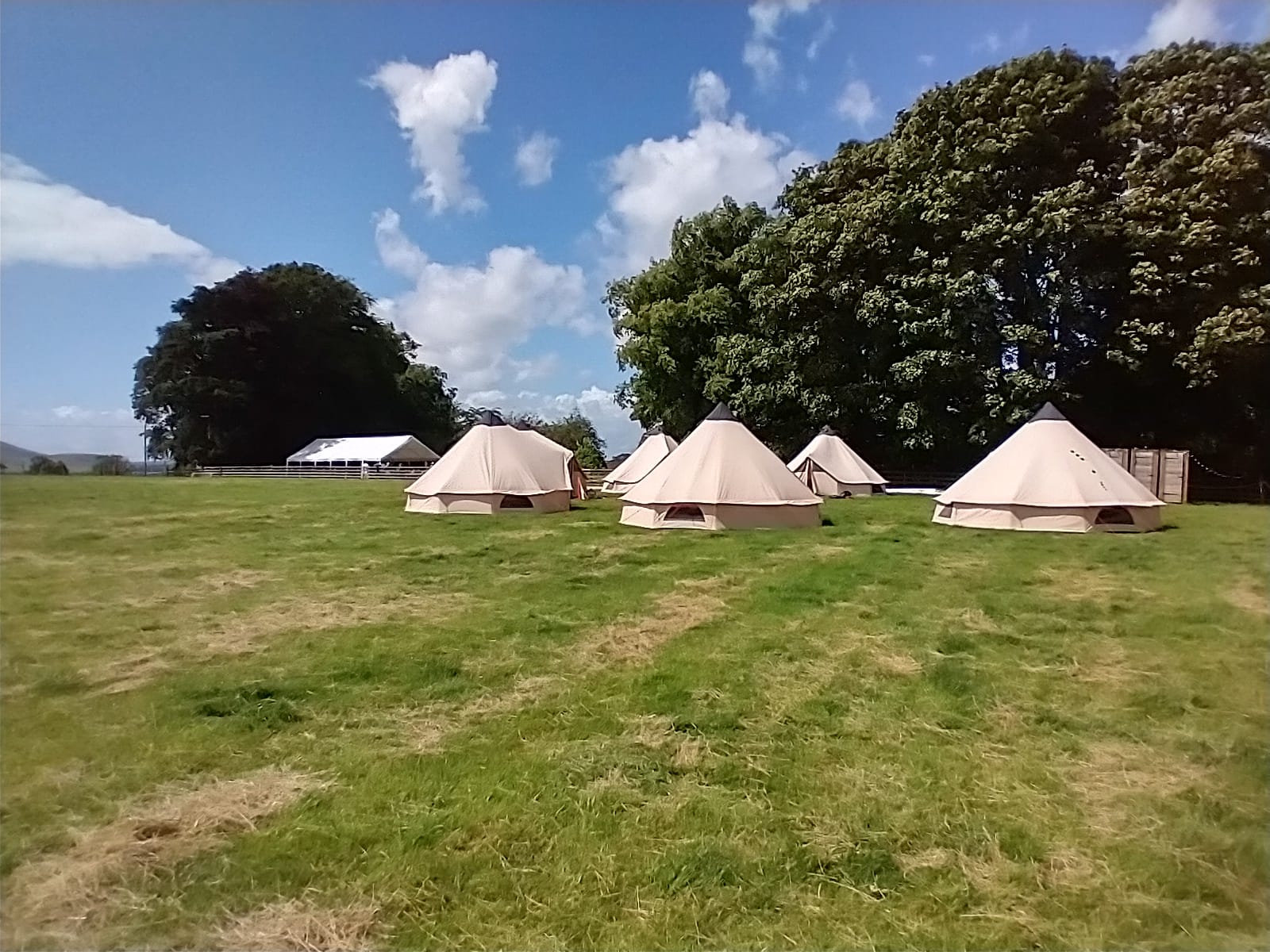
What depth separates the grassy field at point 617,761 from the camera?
8.89 ft

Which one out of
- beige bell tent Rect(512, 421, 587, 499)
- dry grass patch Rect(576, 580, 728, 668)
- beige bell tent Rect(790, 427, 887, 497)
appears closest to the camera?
dry grass patch Rect(576, 580, 728, 668)

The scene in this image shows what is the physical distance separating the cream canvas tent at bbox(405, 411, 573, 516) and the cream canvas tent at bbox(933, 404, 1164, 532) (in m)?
7.96

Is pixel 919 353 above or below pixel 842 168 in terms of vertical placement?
below

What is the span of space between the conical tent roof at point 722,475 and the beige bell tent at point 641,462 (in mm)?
8157

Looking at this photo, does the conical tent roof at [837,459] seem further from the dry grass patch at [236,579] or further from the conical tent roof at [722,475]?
the dry grass patch at [236,579]

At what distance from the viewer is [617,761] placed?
3.89 metres

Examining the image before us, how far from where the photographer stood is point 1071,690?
508 cm

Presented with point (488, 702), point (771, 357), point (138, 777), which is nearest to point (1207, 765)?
point (488, 702)

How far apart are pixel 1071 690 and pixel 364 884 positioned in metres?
4.42

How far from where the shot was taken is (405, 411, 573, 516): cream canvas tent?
1622 centimetres

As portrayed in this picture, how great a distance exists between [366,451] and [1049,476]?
31.3 m

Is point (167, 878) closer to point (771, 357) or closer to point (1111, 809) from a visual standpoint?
point (1111, 809)

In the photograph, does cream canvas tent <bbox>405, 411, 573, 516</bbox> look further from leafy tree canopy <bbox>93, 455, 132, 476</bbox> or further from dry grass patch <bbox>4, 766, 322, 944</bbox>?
dry grass patch <bbox>4, 766, 322, 944</bbox>

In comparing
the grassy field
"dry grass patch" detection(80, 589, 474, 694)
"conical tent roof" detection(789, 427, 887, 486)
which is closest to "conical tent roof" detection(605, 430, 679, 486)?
"conical tent roof" detection(789, 427, 887, 486)
